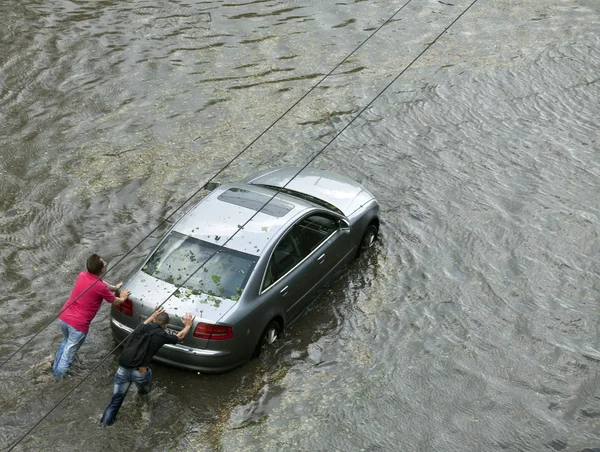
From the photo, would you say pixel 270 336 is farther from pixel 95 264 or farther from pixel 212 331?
pixel 95 264

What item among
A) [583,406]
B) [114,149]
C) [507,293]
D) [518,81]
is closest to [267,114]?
[114,149]

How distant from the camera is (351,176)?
14.9 metres

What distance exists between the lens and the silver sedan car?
9453mm

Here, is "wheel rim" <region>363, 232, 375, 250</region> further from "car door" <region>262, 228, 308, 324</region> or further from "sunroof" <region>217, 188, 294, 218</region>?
"car door" <region>262, 228, 308, 324</region>

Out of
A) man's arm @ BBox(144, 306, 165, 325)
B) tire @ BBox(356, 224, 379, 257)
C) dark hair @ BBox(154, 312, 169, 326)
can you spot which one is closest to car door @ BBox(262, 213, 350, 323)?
tire @ BBox(356, 224, 379, 257)

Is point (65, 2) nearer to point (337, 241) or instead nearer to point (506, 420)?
point (337, 241)

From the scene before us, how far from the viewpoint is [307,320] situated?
36.1 ft

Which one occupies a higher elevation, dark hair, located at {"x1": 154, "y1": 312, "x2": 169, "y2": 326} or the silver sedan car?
dark hair, located at {"x1": 154, "y1": 312, "x2": 169, "y2": 326}

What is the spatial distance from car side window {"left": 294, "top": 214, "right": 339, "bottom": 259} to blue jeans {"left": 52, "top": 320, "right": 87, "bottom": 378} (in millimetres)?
2992

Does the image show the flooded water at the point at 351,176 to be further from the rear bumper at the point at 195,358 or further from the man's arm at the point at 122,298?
the man's arm at the point at 122,298

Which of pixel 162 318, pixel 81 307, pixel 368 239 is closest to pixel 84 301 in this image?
pixel 81 307

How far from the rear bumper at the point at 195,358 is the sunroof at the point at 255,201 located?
2.13 metres

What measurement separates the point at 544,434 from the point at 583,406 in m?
0.78

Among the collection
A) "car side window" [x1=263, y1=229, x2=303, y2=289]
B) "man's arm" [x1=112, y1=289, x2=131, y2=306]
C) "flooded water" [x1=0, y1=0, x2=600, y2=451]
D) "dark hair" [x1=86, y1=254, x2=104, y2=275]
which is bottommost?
"flooded water" [x1=0, y1=0, x2=600, y2=451]
